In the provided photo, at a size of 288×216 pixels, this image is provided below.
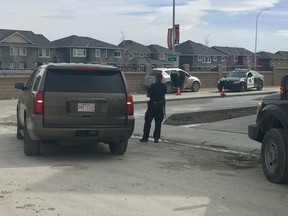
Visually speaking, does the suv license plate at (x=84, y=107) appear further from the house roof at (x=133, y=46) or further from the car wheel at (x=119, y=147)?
the house roof at (x=133, y=46)

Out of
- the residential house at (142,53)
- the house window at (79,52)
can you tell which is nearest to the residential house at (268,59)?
the residential house at (142,53)

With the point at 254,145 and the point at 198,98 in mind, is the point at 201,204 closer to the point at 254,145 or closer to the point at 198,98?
the point at 254,145

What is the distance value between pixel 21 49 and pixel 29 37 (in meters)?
3.09

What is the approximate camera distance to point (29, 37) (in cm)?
6988

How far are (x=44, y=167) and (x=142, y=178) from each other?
69.1 inches

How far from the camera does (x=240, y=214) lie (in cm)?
510

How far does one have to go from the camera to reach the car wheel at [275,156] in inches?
255

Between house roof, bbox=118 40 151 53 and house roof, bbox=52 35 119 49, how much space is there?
604 centimetres

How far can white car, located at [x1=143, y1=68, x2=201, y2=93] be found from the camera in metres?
30.0

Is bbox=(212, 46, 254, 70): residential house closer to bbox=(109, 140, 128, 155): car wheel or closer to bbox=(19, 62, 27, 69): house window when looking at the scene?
bbox=(19, 62, 27, 69): house window

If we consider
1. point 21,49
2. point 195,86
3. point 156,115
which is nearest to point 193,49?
point 21,49

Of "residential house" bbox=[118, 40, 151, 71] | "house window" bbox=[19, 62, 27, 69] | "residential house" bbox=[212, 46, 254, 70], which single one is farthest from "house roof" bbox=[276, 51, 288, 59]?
"house window" bbox=[19, 62, 27, 69]

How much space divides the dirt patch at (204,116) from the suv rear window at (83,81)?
20.3 ft

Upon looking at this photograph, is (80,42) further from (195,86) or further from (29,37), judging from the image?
(195,86)
